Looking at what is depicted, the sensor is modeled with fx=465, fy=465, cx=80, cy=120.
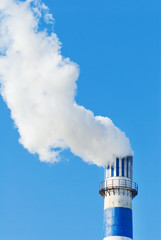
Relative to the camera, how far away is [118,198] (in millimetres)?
44719

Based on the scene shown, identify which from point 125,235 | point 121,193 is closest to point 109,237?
point 125,235

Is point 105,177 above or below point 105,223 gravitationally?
Answer: above

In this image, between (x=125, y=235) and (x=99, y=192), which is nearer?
(x=125, y=235)

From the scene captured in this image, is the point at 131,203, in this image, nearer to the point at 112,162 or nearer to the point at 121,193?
the point at 121,193

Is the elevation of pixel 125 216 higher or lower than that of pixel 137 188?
lower

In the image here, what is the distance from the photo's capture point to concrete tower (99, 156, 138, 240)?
143 ft

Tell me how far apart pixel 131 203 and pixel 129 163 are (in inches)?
156

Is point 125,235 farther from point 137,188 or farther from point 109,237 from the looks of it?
point 137,188

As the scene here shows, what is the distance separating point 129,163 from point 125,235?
7188 millimetres

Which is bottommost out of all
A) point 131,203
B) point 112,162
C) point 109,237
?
point 109,237

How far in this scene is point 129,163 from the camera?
46.5 m

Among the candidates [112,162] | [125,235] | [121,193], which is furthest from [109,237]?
[112,162]

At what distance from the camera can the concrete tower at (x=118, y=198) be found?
43.6m

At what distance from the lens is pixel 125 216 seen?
44.1 metres
